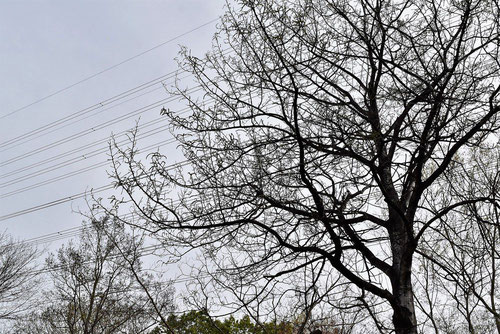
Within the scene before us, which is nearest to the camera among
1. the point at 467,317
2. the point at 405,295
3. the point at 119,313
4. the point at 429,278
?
the point at 405,295

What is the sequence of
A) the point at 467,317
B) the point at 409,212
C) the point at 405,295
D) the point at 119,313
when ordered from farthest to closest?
1. the point at 119,313
2. the point at 467,317
3. the point at 409,212
4. the point at 405,295

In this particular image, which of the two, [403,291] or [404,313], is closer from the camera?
[404,313]

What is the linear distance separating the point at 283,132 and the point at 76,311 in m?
14.1

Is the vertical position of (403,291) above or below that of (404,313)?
above

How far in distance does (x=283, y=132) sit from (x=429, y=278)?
986 centimetres

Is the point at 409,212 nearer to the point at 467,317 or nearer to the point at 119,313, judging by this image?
the point at 467,317

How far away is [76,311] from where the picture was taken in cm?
1616

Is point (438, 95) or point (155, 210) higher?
point (438, 95)

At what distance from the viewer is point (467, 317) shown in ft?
37.3

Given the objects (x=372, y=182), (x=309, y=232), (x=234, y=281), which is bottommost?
(x=234, y=281)

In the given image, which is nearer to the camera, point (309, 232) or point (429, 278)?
point (309, 232)

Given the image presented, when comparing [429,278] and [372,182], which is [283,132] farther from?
[429,278]

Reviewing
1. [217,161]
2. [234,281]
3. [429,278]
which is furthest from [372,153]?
[429,278]

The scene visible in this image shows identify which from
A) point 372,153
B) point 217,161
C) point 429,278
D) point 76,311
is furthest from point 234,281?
point 76,311
